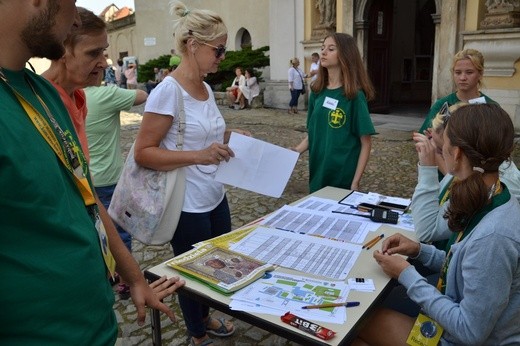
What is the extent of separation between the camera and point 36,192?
948 mm

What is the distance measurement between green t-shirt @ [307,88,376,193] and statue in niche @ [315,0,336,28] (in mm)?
9476

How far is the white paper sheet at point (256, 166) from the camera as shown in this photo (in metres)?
2.24

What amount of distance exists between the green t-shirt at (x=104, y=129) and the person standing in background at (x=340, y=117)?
1332 mm

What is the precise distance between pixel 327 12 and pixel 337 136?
9812 mm

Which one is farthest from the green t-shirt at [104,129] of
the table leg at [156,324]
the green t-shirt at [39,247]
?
the green t-shirt at [39,247]

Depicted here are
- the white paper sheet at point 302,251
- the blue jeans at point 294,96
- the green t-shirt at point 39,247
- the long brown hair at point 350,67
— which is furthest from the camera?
the blue jeans at point 294,96

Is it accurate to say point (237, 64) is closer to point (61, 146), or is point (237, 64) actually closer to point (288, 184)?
point (288, 184)

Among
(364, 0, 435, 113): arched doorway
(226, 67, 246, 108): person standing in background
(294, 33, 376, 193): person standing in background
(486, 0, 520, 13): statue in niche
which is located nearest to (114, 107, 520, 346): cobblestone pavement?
(226, 67, 246, 108): person standing in background

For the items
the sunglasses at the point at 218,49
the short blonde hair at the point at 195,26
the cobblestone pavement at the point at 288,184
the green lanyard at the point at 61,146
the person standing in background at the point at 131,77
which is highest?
the short blonde hair at the point at 195,26

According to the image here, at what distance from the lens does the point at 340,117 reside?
3.09m

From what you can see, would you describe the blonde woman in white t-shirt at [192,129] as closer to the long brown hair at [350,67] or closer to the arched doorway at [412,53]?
the long brown hair at [350,67]

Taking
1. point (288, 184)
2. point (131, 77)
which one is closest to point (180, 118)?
point (288, 184)

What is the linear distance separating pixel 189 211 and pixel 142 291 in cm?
76

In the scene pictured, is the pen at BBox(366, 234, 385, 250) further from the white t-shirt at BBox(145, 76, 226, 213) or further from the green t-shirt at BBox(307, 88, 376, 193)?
the green t-shirt at BBox(307, 88, 376, 193)
